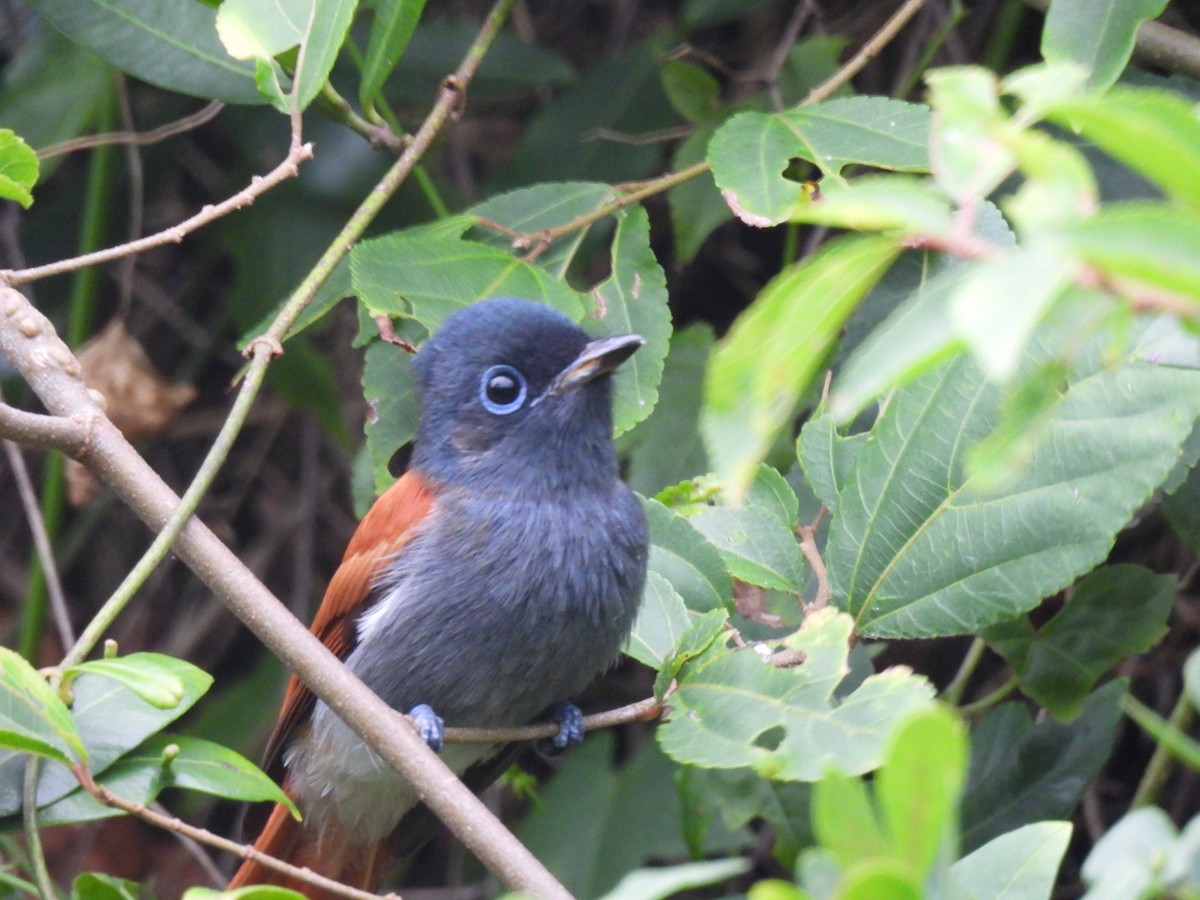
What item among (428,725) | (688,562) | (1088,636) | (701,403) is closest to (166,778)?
(428,725)

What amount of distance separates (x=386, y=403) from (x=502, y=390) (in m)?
0.23

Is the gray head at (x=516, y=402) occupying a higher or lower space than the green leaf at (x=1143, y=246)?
lower

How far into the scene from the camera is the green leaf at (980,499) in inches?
75.6

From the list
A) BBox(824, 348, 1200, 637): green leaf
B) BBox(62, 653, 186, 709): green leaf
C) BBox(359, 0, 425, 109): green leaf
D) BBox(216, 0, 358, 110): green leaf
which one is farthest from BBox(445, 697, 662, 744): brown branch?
BBox(359, 0, 425, 109): green leaf

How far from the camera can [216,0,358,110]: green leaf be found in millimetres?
2234

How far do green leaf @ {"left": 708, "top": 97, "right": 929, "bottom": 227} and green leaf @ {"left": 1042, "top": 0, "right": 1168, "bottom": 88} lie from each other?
0.37 meters

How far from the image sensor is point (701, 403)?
3088mm

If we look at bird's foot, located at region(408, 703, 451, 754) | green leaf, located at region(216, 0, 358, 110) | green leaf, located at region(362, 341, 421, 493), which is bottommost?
bird's foot, located at region(408, 703, 451, 754)

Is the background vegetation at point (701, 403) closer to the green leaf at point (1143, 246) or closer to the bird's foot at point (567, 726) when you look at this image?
the green leaf at point (1143, 246)

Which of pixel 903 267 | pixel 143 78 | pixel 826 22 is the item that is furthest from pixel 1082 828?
pixel 143 78

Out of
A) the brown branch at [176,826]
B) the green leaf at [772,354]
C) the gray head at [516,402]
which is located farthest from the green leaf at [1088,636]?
the green leaf at [772,354]

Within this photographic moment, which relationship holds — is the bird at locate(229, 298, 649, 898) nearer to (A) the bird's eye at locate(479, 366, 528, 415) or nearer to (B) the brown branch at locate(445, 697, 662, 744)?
(A) the bird's eye at locate(479, 366, 528, 415)

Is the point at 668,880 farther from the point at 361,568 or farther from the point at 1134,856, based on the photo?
the point at 361,568

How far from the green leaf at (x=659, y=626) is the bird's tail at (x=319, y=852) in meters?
1.26
